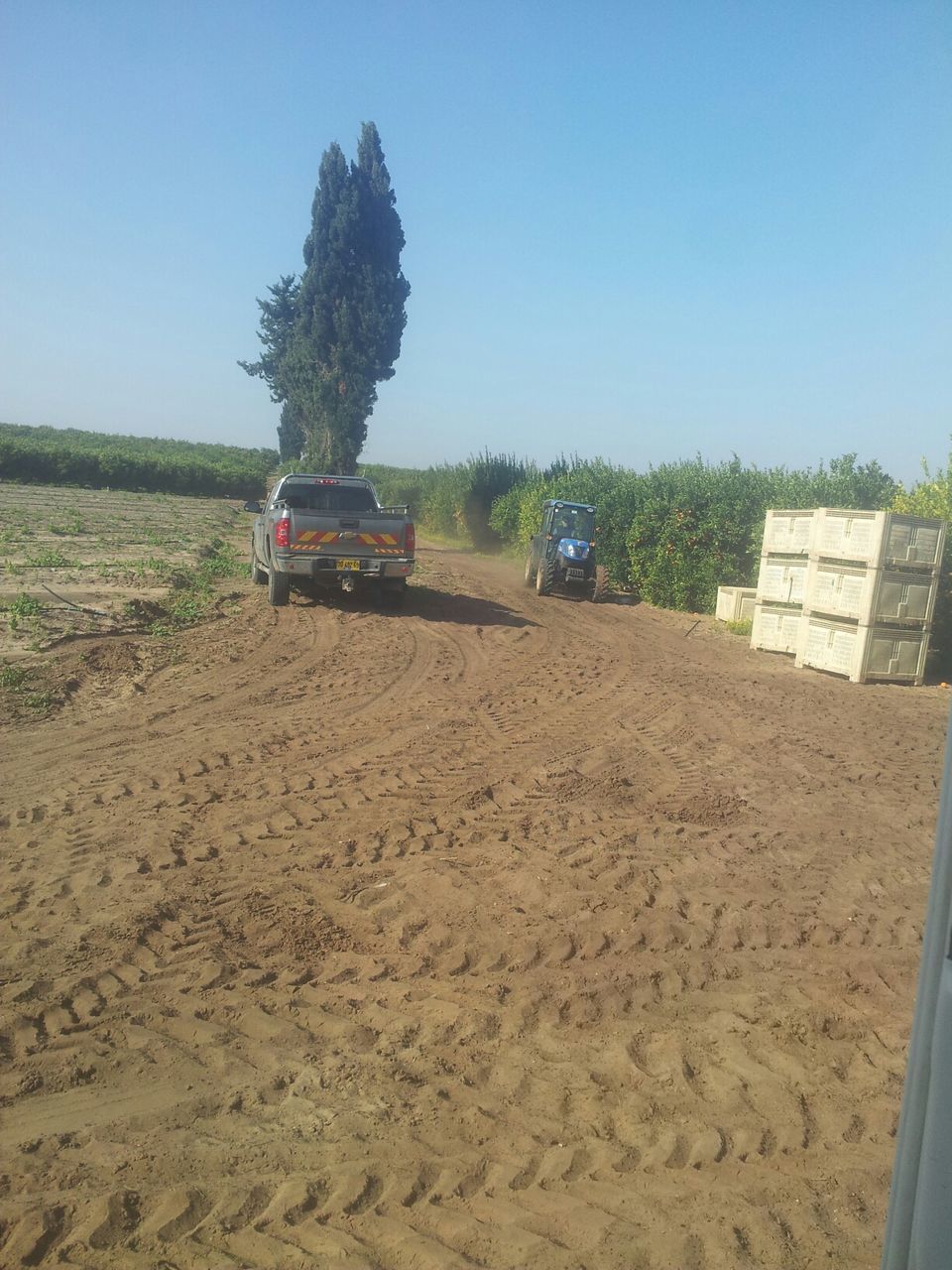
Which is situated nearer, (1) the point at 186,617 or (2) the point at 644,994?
(2) the point at 644,994

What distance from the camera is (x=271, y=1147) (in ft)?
10.6

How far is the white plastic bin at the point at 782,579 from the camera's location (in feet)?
48.0

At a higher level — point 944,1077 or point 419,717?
point 944,1077

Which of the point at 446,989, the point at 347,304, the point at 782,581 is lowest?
the point at 446,989

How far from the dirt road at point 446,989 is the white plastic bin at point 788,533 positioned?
225 inches

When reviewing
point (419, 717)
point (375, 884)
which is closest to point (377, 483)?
point (419, 717)

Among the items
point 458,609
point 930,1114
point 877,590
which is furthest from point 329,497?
point 930,1114

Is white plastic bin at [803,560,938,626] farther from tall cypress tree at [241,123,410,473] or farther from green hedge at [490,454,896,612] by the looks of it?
tall cypress tree at [241,123,410,473]

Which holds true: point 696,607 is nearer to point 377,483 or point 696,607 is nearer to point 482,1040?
point 482,1040

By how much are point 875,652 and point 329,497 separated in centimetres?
922

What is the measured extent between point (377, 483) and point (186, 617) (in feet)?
151

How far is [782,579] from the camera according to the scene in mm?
14945

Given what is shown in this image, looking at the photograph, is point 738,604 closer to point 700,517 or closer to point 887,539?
point 700,517

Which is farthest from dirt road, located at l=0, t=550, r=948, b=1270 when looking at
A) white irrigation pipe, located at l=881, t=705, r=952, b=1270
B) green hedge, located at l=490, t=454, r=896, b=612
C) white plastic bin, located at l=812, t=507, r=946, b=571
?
green hedge, located at l=490, t=454, r=896, b=612
